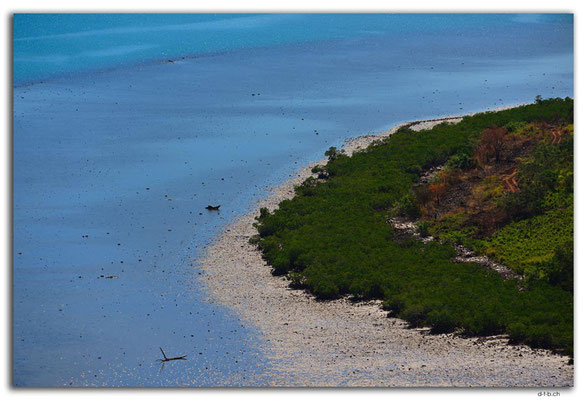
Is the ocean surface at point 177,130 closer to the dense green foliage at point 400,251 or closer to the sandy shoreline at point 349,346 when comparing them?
the sandy shoreline at point 349,346

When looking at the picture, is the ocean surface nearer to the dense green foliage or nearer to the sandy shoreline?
the sandy shoreline

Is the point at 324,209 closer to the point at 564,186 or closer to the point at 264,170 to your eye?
the point at 264,170

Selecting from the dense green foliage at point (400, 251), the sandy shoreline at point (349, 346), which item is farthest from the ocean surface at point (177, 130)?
the dense green foliage at point (400, 251)

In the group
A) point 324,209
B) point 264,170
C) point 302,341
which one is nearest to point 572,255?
point 302,341

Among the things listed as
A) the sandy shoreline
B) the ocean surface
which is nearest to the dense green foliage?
the sandy shoreline

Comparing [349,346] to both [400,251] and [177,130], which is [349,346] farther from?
[177,130]
